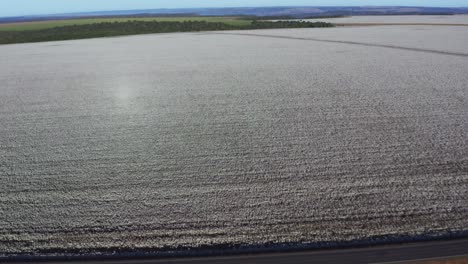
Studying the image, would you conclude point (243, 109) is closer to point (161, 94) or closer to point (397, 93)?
point (161, 94)

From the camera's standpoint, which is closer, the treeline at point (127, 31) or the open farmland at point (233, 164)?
the open farmland at point (233, 164)

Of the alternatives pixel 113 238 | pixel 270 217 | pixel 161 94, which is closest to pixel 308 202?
pixel 270 217

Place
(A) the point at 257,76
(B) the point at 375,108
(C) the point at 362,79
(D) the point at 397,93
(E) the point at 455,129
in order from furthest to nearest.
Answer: (A) the point at 257,76
(C) the point at 362,79
(D) the point at 397,93
(B) the point at 375,108
(E) the point at 455,129

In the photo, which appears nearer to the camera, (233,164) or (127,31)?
(233,164)

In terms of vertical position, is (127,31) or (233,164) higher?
(233,164)

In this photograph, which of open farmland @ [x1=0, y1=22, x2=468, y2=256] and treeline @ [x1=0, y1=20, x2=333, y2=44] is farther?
treeline @ [x1=0, y1=20, x2=333, y2=44]

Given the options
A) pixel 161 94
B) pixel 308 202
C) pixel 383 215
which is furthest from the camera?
pixel 161 94

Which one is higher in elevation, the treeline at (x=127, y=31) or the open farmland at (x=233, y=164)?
the open farmland at (x=233, y=164)

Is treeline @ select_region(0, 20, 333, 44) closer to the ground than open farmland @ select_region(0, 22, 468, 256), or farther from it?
closer to the ground
